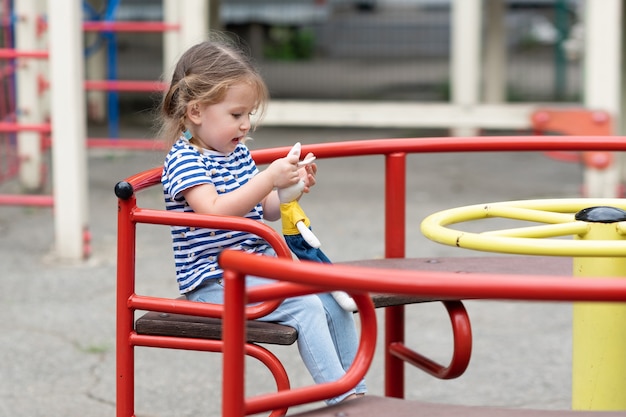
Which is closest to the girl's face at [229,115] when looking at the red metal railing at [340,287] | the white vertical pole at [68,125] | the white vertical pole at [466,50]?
the red metal railing at [340,287]

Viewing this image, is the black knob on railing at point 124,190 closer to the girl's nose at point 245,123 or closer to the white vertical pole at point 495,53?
the girl's nose at point 245,123

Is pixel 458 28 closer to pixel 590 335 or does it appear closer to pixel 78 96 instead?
pixel 78 96

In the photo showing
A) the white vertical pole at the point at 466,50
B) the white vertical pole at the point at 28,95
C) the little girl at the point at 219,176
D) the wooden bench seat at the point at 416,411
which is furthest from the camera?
the white vertical pole at the point at 466,50

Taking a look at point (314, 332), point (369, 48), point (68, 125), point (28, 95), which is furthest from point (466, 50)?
point (369, 48)

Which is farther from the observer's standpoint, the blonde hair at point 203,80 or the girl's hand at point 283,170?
the blonde hair at point 203,80

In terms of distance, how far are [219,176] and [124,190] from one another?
345 millimetres

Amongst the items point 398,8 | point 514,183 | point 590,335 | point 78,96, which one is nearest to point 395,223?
point 590,335

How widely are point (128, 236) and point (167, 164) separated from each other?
28cm

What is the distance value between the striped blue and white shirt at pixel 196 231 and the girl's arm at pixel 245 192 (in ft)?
0.08

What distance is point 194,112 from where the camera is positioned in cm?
251

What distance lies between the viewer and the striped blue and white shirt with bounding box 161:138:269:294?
95.1 inches

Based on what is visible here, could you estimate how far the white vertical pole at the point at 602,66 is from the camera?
6.21 metres

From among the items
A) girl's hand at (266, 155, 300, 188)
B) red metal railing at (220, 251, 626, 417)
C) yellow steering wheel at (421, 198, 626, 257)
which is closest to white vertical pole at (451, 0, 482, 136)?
yellow steering wheel at (421, 198, 626, 257)

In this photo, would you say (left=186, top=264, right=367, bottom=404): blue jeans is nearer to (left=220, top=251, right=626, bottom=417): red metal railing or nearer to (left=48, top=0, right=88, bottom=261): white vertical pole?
(left=220, top=251, right=626, bottom=417): red metal railing
